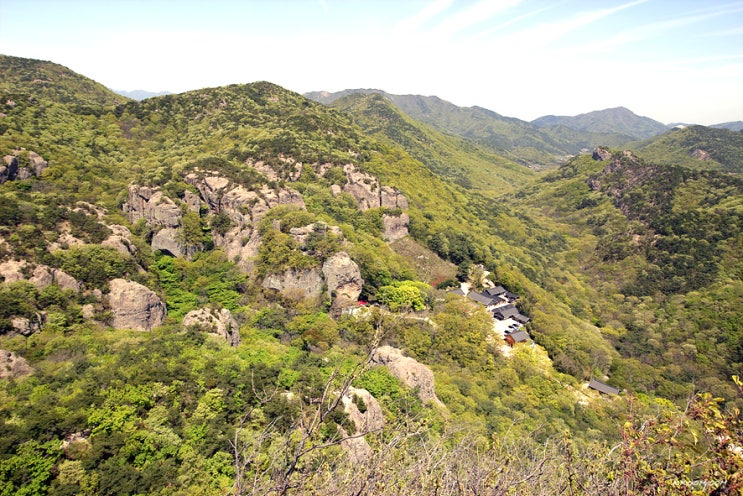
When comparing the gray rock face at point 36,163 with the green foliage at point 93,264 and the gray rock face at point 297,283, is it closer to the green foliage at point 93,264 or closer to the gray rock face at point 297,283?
the green foliage at point 93,264

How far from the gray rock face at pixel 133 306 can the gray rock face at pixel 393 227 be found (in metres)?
38.8

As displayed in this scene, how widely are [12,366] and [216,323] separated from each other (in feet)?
43.4

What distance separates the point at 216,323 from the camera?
108 ft

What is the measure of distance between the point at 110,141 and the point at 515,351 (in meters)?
85.5

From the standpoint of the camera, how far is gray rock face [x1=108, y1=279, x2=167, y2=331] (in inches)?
1303

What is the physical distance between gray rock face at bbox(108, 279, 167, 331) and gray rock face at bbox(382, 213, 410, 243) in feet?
127

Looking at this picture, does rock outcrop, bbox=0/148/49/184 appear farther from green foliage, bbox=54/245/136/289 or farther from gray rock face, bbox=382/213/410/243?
gray rock face, bbox=382/213/410/243

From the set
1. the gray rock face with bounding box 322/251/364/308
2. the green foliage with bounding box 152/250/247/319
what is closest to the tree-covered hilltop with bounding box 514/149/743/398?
the gray rock face with bounding box 322/251/364/308

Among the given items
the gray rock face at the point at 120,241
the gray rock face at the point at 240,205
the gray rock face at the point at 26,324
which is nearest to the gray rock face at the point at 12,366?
the gray rock face at the point at 26,324

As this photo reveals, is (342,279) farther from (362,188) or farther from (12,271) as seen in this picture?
(362,188)

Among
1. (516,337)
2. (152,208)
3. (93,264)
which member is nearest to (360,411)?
(93,264)

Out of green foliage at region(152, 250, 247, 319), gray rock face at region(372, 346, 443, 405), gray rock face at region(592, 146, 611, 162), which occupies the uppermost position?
gray rock face at region(592, 146, 611, 162)

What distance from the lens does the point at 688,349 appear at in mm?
59594

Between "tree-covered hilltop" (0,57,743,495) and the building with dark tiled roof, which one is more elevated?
"tree-covered hilltop" (0,57,743,495)
